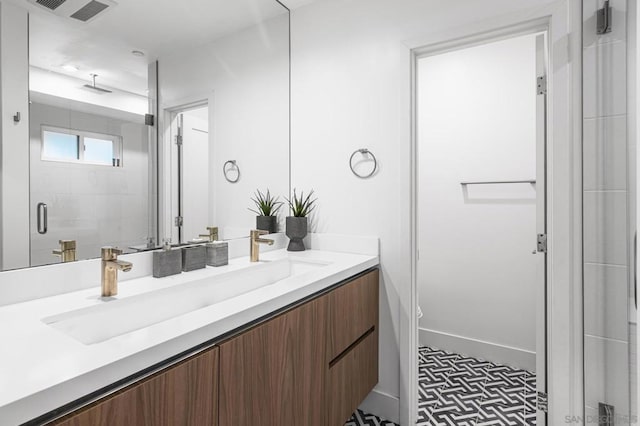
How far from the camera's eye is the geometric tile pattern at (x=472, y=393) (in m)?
1.81

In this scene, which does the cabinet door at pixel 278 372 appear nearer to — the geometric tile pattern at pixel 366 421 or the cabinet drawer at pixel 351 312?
the cabinet drawer at pixel 351 312

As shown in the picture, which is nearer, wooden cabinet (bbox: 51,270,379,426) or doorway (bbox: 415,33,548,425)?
wooden cabinet (bbox: 51,270,379,426)

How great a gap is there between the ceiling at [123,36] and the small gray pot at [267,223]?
0.87 metres

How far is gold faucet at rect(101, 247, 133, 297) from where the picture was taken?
1083 millimetres

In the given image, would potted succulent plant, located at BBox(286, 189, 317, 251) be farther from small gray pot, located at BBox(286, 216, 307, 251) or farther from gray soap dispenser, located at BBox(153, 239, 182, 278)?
gray soap dispenser, located at BBox(153, 239, 182, 278)

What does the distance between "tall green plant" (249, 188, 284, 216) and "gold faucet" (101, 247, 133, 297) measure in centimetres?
88

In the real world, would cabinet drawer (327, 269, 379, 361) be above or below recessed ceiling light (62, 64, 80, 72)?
below

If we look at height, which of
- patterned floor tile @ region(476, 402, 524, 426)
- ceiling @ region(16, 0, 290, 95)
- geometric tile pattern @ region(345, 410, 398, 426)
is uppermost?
ceiling @ region(16, 0, 290, 95)

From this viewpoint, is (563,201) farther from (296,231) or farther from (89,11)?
(89,11)

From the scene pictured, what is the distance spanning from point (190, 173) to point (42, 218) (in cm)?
61

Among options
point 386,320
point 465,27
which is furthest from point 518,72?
point 386,320

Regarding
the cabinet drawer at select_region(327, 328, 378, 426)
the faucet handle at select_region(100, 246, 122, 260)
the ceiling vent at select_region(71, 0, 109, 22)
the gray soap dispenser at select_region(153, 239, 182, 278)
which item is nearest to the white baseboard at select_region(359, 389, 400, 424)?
the cabinet drawer at select_region(327, 328, 378, 426)

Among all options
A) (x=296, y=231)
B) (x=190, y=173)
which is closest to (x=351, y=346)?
(x=296, y=231)

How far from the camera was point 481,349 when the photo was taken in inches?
97.0
